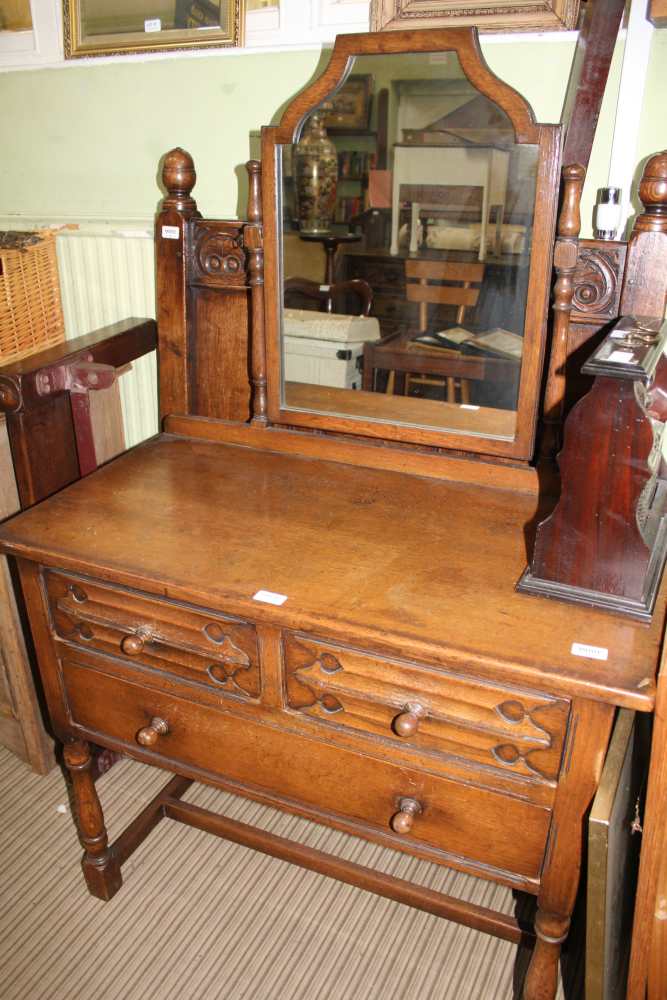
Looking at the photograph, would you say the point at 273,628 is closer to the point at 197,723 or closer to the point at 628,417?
the point at 197,723

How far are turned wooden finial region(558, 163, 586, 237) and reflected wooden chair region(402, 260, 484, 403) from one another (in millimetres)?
164

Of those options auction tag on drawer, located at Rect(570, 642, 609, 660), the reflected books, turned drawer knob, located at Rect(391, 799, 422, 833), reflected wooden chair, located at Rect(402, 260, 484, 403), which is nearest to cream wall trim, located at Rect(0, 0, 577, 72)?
reflected wooden chair, located at Rect(402, 260, 484, 403)

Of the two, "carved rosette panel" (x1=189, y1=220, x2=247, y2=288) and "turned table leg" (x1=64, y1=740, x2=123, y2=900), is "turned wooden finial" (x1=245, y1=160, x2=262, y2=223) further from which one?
"turned table leg" (x1=64, y1=740, x2=123, y2=900)

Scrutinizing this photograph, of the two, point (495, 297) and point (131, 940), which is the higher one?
point (495, 297)

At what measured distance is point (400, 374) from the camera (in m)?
1.66

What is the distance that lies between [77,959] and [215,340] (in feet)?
4.43

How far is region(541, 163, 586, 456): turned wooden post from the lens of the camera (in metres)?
1.41

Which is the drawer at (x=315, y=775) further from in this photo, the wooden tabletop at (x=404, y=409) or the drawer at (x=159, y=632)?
the wooden tabletop at (x=404, y=409)

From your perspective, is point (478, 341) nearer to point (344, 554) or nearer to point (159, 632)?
point (344, 554)

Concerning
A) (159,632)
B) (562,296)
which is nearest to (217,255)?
(562,296)

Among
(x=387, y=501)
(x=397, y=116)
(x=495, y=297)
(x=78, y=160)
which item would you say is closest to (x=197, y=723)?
(x=387, y=501)

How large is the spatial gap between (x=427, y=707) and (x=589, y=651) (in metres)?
0.26

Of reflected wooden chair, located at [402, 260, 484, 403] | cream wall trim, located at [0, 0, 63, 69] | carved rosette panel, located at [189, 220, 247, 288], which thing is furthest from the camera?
cream wall trim, located at [0, 0, 63, 69]

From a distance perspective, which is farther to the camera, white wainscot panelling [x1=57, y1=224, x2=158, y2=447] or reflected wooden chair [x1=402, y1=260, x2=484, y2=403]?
white wainscot panelling [x1=57, y1=224, x2=158, y2=447]
